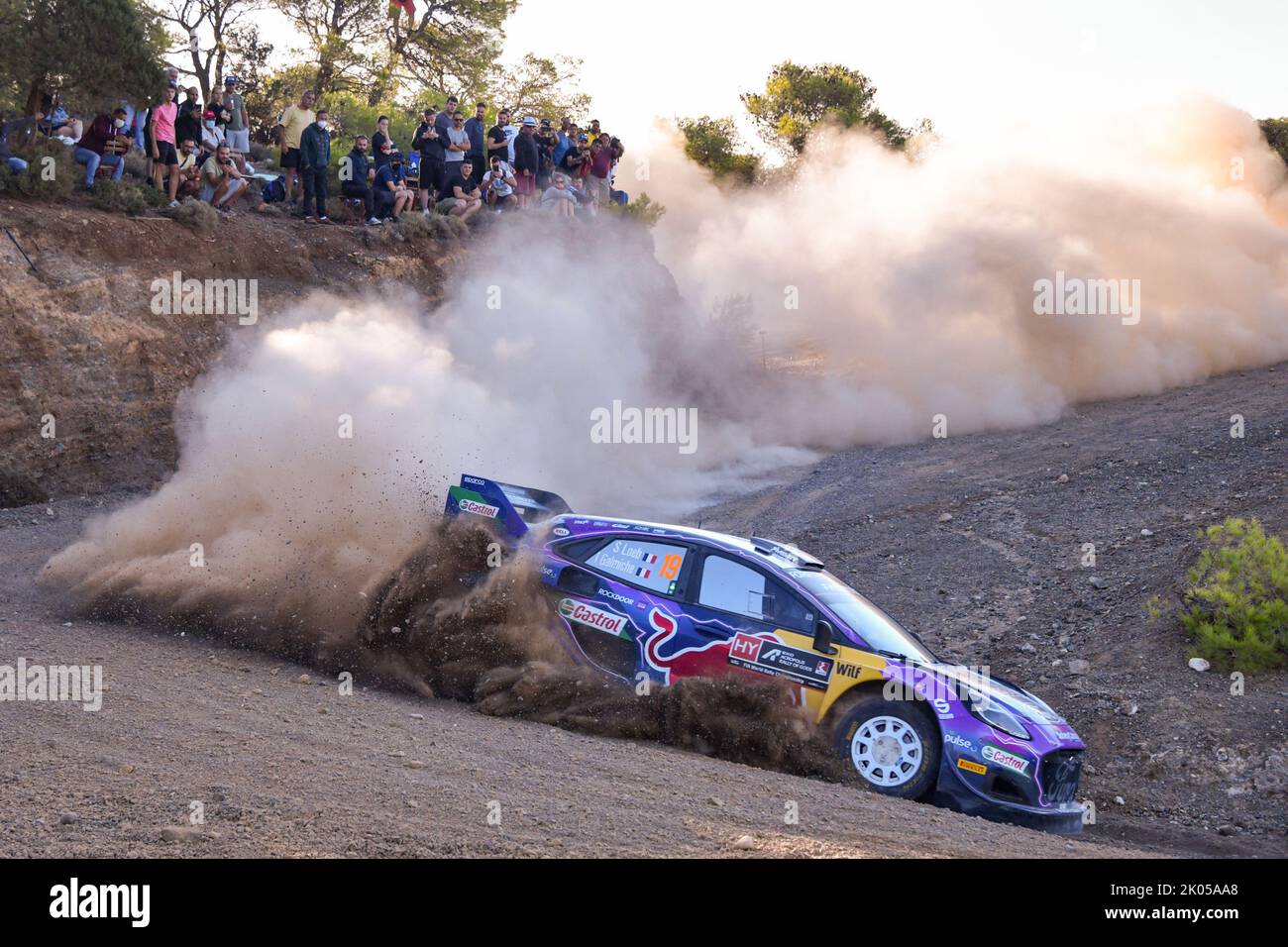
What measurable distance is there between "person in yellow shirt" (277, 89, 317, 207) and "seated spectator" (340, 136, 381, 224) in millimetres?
720

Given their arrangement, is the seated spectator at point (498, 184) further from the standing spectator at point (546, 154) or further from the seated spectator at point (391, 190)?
the seated spectator at point (391, 190)

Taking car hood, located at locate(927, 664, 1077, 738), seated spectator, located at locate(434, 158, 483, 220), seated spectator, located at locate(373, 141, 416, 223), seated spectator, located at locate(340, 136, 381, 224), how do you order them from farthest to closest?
seated spectator, located at locate(434, 158, 483, 220) → seated spectator, located at locate(373, 141, 416, 223) → seated spectator, located at locate(340, 136, 381, 224) → car hood, located at locate(927, 664, 1077, 738)

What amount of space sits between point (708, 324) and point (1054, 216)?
7465 millimetres

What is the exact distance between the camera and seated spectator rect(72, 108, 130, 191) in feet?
53.2

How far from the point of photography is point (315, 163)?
1856 cm

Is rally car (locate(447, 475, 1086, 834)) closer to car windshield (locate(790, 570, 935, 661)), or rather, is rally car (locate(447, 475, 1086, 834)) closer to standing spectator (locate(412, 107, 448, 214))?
car windshield (locate(790, 570, 935, 661))

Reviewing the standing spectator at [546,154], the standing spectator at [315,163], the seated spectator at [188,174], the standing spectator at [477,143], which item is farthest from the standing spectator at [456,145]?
the seated spectator at [188,174]

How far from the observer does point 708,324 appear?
2692cm

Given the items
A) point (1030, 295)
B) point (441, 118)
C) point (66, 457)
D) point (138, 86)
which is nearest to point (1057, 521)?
point (1030, 295)

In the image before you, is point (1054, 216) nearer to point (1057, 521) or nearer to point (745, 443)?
point (745, 443)

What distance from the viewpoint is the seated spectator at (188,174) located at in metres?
17.5

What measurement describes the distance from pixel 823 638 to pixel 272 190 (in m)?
14.1

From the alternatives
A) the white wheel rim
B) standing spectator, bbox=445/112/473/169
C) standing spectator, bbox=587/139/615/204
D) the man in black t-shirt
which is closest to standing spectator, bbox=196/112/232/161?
standing spectator, bbox=445/112/473/169

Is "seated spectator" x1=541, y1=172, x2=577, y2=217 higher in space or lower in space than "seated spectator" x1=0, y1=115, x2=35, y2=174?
higher
